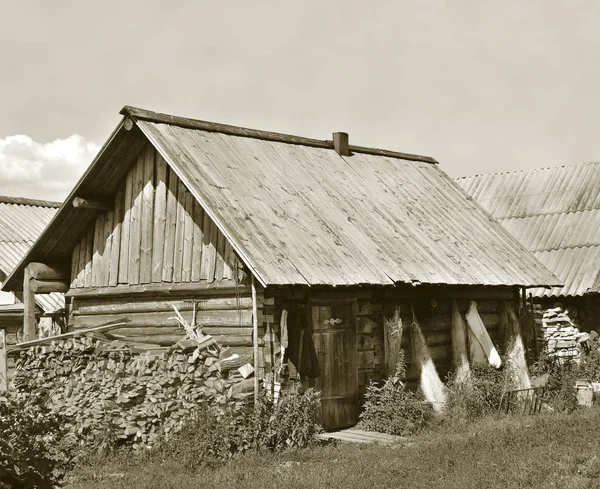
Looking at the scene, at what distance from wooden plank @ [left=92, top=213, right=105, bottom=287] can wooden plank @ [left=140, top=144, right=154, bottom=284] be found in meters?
1.26

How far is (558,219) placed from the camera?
24.1m

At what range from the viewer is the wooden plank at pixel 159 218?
1469 cm

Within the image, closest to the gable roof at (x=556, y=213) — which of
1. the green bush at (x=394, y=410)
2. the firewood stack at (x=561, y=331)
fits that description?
the firewood stack at (x=561, y=331)

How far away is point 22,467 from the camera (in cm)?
700

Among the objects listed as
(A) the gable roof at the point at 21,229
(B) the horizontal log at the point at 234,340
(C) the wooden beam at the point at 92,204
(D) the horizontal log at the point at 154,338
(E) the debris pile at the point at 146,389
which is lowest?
(E) the debris pile at the point at 146,389

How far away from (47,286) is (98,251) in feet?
4.68

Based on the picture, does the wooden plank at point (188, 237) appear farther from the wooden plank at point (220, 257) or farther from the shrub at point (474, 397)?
the shrub at point (474, 397)

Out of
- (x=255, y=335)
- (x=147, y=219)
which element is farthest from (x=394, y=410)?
(x=147, y=219)

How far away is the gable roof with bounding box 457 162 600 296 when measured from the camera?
21.4 meters

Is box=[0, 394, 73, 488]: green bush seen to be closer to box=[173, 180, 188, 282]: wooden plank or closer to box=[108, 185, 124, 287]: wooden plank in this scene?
box=[173, 180, 188, 282]: wooden plank

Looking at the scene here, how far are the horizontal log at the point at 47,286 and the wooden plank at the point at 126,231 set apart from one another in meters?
1.93

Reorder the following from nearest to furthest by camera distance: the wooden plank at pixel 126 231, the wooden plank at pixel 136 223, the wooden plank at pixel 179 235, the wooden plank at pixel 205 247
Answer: the wooden plank at pixel 205 247
the wooden plank at pixel 179 235
the wooden plank at pixel 136 223
the wooden plank at pixel 126 231

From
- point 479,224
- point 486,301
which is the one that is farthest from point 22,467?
Result: point 479,224

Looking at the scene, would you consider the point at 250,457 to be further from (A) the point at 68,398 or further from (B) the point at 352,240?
(B) the point at 352,240
